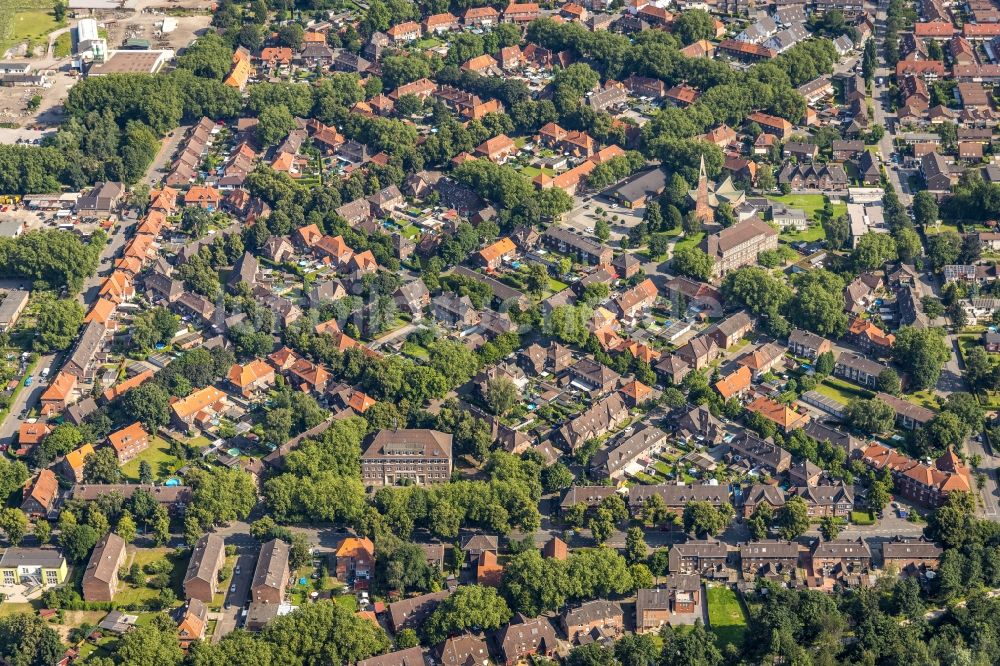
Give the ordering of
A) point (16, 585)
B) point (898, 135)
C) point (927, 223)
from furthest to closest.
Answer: point (898, 135) → point (927, 223) → point (16, 585)

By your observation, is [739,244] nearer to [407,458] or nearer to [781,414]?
[781,414]

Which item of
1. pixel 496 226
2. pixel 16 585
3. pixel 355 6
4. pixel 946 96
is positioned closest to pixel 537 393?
pixel 496 226

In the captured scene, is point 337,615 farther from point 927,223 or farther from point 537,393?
point 927,223

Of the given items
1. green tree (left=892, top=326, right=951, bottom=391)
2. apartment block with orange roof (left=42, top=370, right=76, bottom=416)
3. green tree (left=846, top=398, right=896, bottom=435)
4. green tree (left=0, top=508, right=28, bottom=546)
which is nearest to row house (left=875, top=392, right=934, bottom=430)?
green tree (left=846, top=398, right=896, bottom=435)

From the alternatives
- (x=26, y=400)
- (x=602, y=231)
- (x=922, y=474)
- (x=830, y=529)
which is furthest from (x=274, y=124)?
(x=922, y=474)

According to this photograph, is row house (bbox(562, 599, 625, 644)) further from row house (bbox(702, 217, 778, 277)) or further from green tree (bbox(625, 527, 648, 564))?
row house (bbox(702, 217, 778, 277))
